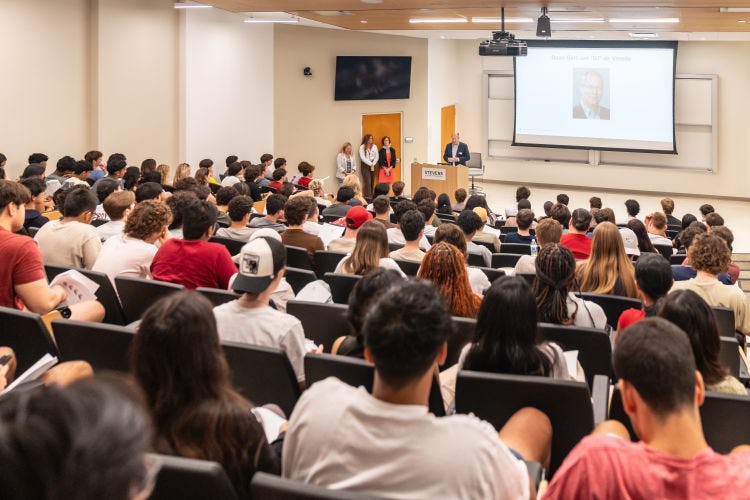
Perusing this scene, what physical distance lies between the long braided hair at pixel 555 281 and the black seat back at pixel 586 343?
7.4 inches

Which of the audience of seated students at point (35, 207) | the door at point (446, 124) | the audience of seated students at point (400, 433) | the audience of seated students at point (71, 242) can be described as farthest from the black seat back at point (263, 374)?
the door at point (446, 124)

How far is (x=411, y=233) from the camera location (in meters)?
5.75

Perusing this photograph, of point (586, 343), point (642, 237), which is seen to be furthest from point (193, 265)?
point (642, 237)

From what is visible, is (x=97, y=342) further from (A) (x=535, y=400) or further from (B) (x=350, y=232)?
(B) (x=350, y=232)

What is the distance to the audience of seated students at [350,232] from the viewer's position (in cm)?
619

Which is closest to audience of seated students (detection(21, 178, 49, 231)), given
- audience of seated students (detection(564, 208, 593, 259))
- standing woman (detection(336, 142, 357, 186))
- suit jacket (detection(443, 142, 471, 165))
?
audience of seated students (detection(564, 208, 593, 259))

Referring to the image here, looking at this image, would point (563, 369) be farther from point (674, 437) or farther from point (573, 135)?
point (573, 135)

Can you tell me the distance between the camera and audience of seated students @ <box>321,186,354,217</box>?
867 cm

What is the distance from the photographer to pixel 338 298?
4.84 meters

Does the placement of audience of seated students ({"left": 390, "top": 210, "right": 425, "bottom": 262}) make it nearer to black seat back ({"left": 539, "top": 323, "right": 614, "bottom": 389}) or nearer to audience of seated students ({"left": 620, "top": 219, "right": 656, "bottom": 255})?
black seat back ({"left": 539, "top": 323, "right": 614, "bottom": 389})

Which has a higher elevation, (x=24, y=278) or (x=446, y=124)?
(x=446, y=124)

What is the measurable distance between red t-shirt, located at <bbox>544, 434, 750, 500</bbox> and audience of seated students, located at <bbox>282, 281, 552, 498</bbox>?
0.67 ft

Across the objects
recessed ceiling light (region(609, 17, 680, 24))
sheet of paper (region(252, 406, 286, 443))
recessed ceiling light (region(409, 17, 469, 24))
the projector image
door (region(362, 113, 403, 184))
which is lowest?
sheet of paper (region(252, 406, 286, 443))

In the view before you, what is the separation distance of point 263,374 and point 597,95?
15.5m
